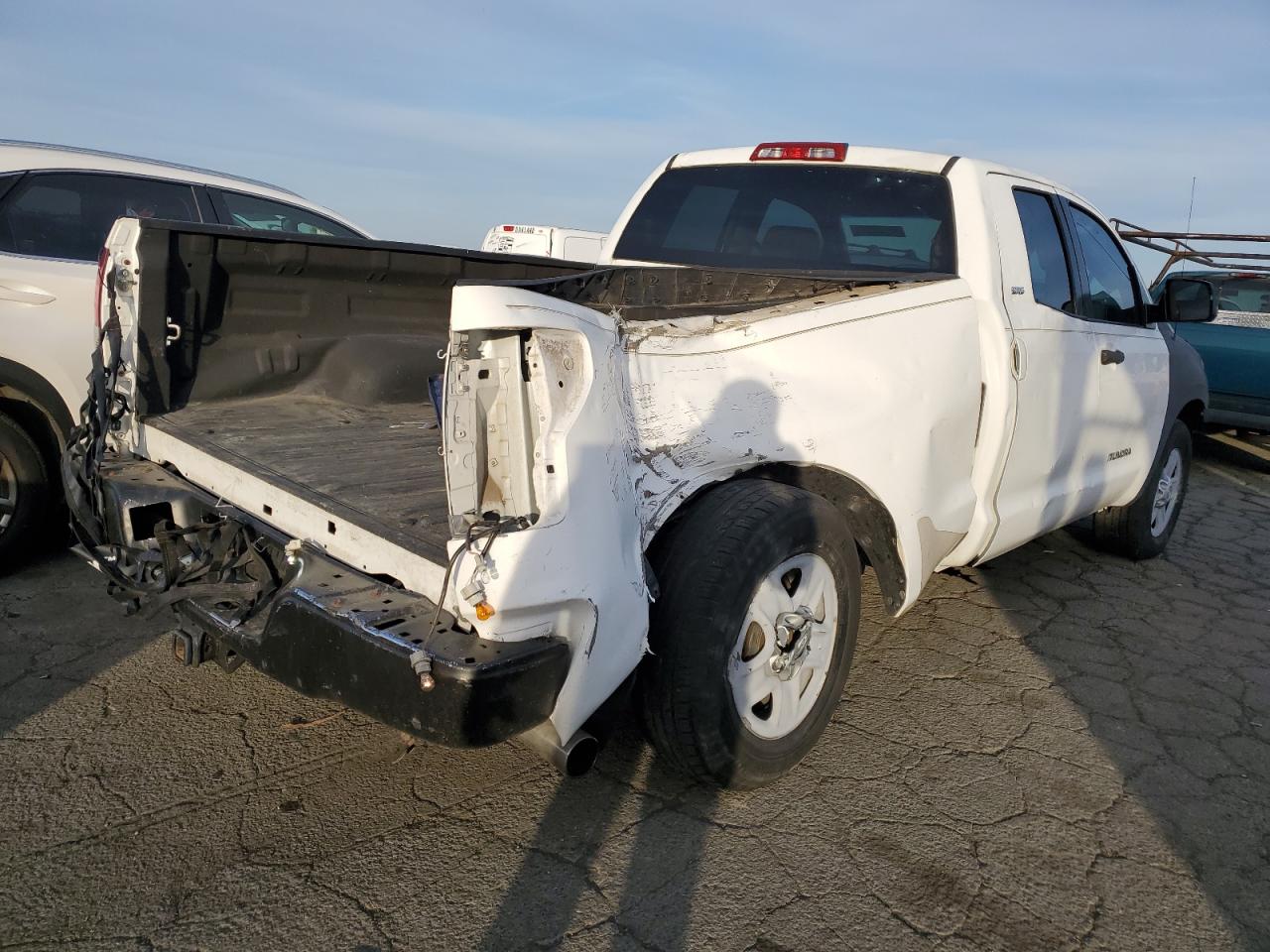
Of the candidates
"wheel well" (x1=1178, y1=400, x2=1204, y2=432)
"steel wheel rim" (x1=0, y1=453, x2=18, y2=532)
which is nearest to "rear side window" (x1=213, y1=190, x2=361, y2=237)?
"steel wheel rim" (x1=0, y1=453, x2=18, y2=532)

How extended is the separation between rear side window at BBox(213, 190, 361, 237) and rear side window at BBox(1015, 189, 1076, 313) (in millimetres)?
3608

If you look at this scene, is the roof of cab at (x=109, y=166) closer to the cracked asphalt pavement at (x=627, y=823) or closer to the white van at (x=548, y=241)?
the cracked asphalt pavement at (x=627, y=823)

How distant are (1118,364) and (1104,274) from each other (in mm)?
468

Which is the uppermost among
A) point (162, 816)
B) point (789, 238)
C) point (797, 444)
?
point (789, 238)

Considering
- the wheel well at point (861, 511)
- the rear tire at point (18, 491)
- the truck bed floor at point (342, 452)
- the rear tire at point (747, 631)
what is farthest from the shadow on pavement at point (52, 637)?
the wheel well at point (861, 511)

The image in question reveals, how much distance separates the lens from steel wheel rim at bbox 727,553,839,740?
257 cm

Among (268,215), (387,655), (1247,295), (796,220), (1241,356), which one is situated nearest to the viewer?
(387,655)

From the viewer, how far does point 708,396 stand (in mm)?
2471

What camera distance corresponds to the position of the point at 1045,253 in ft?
Result: 13.0

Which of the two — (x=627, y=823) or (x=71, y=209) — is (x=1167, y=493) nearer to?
(x=627, y=823)

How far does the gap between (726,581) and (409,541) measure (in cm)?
77

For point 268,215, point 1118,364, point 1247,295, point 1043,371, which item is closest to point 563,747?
point 1043,371

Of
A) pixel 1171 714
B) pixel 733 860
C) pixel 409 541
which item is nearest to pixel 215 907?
pixel 409 541

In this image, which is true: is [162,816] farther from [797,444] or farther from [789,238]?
[789,238]
